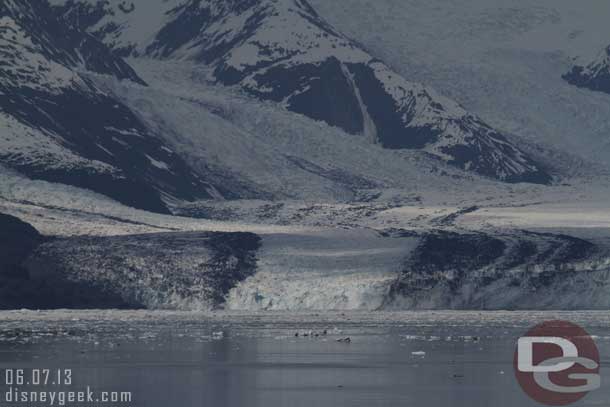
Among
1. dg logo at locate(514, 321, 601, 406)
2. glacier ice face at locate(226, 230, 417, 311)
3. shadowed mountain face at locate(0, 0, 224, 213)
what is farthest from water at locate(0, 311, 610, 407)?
shadowed mountain face at locate(0, 0, 224, 213)

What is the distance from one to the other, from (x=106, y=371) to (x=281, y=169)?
122660 mm

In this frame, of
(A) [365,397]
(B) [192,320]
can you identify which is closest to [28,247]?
(B) [192,320]

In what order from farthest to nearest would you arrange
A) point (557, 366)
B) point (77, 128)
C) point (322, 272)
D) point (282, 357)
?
1. point (77, 128)
2. point (322, 272)
3. point (282, 357)
4. point (557, 366)

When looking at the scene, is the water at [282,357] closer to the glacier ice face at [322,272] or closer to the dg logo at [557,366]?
the dg logo at [557,366]

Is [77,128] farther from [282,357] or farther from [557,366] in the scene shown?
[557,366]

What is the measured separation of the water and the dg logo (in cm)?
52

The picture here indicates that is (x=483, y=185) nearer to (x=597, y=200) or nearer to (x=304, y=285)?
(x=597, y=200)

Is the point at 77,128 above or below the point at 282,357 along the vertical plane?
above

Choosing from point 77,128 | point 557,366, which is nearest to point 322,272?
point 557,366

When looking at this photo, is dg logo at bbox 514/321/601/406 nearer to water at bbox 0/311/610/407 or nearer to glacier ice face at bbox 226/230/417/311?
water at bbox 0/311/610/407

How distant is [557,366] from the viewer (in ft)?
216

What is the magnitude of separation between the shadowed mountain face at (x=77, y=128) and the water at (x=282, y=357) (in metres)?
69.5

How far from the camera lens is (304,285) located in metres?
114

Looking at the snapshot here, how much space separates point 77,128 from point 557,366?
127330mm
